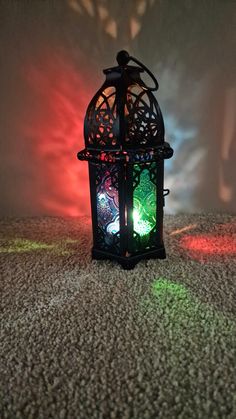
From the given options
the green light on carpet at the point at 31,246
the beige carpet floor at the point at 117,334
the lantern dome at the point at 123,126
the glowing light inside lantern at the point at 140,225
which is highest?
the lantern dome at the point at 123,126

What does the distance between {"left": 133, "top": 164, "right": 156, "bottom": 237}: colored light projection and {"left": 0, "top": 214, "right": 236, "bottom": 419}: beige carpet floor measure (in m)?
0.12

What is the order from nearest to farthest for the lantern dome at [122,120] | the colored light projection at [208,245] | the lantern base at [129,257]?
the lantern dome at [122,120] → the lantern base at [129,257] → the colored light projection at [208,245]

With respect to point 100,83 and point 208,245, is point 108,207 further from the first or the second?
point 100,83

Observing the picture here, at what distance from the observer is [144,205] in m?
1.02

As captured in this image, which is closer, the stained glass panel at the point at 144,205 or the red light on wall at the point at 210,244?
the stained glass panel at the point at 144,205

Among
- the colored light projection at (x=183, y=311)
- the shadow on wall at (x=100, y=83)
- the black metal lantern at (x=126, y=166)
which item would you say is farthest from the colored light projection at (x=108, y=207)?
the shadow on wall at (x=100, y=83)

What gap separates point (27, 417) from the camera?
0.55m

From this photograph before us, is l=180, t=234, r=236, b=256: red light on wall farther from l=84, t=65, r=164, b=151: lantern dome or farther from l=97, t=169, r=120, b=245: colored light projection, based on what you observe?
l=84, t=65, r=164, b=151: lantern dome

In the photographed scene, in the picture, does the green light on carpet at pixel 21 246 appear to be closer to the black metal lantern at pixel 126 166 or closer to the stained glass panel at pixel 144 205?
the black metal lantern at pixel 126 166

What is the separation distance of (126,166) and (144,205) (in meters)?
0.15

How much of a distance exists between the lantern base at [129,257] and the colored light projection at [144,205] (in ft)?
0.22

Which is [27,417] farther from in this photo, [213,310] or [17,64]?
[17,64]

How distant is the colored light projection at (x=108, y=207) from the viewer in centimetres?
100

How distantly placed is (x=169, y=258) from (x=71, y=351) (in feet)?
1.64
